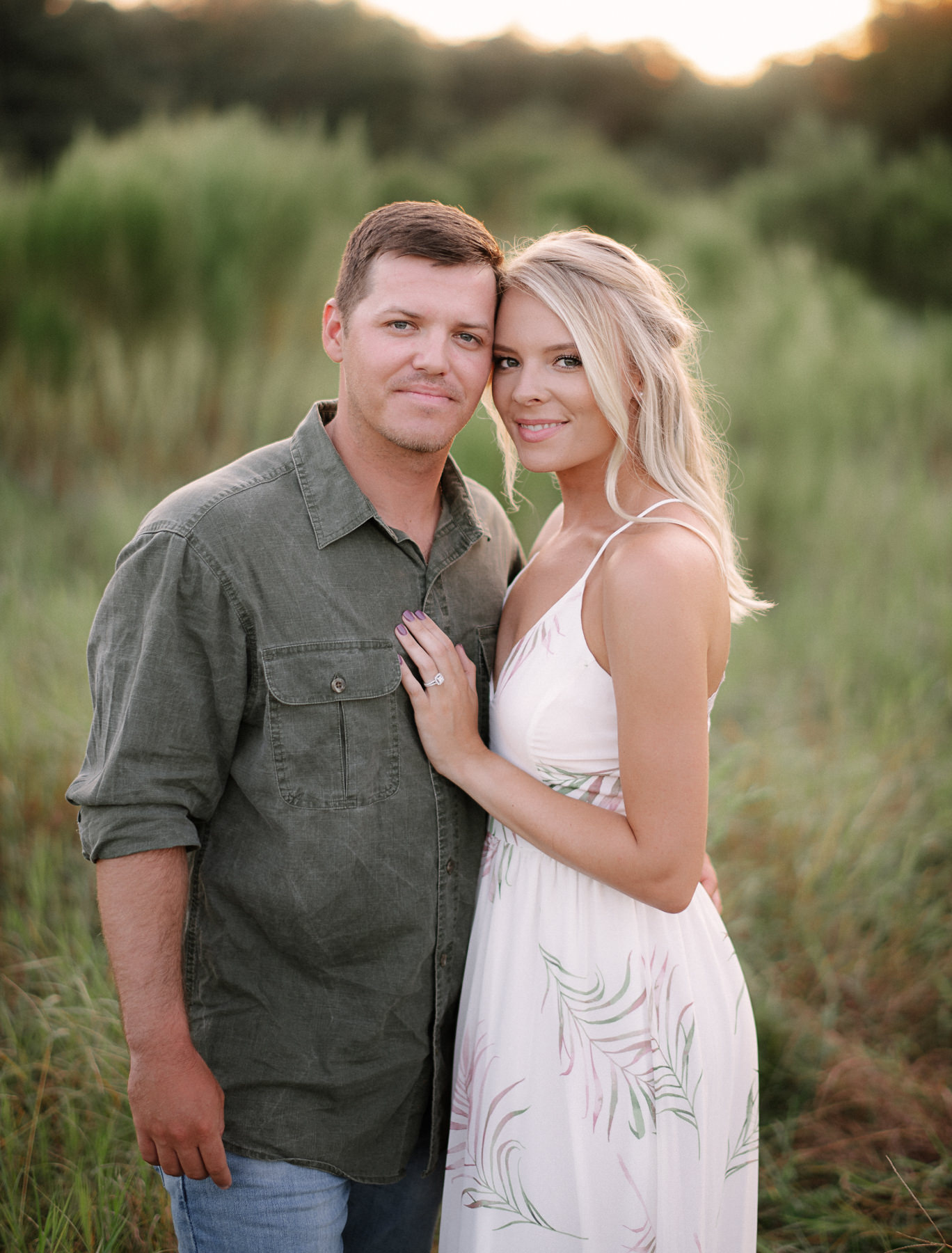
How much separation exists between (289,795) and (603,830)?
54cm

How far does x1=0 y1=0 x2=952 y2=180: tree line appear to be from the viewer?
12.5 m

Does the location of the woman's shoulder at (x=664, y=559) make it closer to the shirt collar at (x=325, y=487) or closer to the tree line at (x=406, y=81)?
the shirt collar at (x=325, y=487)

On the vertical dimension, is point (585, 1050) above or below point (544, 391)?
below

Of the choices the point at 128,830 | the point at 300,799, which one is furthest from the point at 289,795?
the point at 128,830

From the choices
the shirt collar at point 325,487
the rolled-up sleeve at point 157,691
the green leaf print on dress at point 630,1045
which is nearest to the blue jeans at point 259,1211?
the green leaf print on dress at point 630,1045

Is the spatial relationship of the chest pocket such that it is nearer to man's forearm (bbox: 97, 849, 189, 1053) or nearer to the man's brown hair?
man's forearm (bbox: 97, 849, 189, 1053)

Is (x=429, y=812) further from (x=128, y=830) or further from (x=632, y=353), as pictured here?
(x=632, y=353)

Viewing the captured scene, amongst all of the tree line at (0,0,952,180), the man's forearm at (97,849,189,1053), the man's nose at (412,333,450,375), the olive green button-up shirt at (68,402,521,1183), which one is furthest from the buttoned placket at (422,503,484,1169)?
the tree line at (0,0,952,180)

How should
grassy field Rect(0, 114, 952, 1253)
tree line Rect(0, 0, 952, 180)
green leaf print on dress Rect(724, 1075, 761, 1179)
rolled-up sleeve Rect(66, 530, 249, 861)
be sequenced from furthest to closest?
tree line Rect(0, 0, 952, 180), grassy field Rect(0, 114, 952, 1253), green leaf print on dress Rect(724, 1075, 761, 1179), rolled-up sleeve Rect(66, 530, 249, 861)

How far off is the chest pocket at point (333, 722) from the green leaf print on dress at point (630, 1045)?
1.69 feet

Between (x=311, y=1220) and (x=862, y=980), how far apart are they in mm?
2343

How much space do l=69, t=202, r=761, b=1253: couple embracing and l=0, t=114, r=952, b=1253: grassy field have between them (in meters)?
0.72

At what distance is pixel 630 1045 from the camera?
62.6 inches

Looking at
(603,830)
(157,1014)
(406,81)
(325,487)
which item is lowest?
(157,1014)
